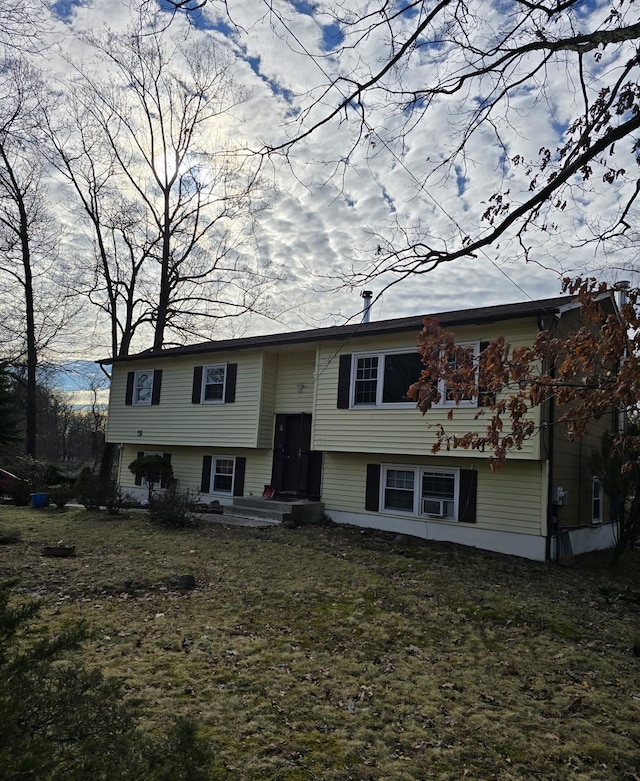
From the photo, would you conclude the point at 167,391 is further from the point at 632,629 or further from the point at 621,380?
the point at 621,380

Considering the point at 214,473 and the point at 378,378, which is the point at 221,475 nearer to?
the point at 214,473

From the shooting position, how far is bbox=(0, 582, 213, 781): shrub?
5.73ft

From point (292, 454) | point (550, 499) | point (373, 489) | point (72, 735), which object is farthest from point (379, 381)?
point (72, 735)

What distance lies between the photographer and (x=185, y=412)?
17375 millimetres

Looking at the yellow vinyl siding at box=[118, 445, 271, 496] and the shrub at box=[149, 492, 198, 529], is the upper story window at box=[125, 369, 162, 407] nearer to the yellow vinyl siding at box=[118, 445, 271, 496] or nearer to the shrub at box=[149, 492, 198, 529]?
the yellow vinyl siding at box=[118, 445, 271, 496]

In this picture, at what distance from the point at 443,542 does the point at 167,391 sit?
10.4 metres

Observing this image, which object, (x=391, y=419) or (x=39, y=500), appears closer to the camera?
(x=391, y=419)

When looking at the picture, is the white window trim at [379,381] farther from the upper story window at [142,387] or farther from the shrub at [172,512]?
the upper story window at [142,387]

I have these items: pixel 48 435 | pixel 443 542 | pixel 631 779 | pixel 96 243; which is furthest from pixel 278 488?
pixel 48 435

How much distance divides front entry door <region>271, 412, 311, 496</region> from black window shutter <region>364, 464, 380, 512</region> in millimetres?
2098

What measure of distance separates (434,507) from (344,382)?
12.4 feet

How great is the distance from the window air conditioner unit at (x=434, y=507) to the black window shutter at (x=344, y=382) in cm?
306

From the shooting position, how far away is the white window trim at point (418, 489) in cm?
1234

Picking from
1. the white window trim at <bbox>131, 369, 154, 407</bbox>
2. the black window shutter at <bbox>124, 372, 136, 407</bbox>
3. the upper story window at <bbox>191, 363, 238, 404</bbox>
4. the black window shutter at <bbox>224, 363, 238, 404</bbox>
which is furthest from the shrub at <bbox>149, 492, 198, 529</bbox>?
A: the black window shutter at <bbox>124, 372, 136, 407</bbox>
